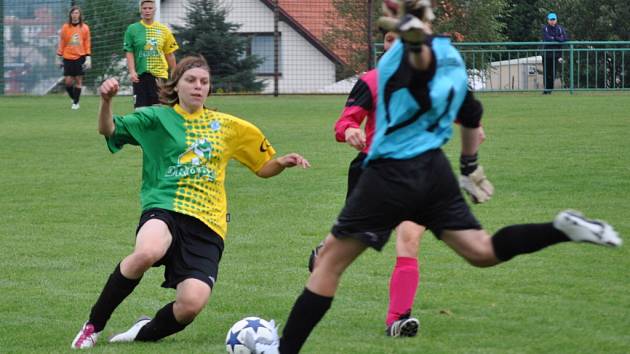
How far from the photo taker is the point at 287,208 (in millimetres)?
10742

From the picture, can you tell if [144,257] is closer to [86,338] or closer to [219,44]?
[86,338]

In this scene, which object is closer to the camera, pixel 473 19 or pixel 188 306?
pixel 188 306

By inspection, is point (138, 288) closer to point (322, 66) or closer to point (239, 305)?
point (239, 305)

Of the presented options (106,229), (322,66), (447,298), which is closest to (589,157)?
(106,229)

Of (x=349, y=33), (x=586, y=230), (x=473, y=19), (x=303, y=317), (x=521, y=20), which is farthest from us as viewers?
(x=521, y=20)

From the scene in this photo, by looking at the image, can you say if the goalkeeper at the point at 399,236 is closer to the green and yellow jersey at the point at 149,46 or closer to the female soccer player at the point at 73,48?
the green and yellow jersey at the point at 149,46

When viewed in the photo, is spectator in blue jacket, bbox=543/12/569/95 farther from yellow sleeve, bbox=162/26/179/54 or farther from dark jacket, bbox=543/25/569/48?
yellow sleeve, bbox=162/26/179/54

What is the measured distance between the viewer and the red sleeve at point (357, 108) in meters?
5.89

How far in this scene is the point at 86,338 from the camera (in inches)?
230

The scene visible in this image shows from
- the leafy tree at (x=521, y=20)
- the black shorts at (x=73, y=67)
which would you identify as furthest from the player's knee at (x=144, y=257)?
the leafy tree at (x=521, y=20)

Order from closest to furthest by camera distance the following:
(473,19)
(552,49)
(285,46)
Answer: (552,49) < (285,46) < (473,19)

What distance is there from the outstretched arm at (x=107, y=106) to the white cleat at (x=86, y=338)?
94 cm

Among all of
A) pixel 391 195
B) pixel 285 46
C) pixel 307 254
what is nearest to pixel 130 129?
pixel 391 195

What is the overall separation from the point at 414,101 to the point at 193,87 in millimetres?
1641
